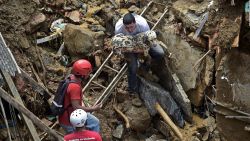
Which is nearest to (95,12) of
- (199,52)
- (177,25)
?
(177,25)

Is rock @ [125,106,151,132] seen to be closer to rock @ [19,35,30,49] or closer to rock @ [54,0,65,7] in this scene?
rock @ [19,35,30,49]

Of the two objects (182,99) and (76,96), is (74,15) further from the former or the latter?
(76,96)

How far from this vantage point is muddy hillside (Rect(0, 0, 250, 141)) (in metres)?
6.93

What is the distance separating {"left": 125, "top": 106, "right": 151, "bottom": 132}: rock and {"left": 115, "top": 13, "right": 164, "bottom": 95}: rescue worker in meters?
0.38

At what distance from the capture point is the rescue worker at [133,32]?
788 centimetres

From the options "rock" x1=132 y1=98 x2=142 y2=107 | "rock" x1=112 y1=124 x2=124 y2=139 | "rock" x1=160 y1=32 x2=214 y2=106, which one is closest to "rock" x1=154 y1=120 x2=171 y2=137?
"rock" x1=132 y1=98 x2=142 y2=107

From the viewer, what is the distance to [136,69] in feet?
A: 27.9

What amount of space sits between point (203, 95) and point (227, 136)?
2.11 meters

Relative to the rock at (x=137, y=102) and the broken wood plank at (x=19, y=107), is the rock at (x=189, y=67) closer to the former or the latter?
the rock at (x=137, y=102)

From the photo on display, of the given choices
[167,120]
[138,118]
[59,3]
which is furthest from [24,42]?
[167,120]

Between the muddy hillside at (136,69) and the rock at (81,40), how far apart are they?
21 millimetres

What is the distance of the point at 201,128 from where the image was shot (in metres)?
8.77

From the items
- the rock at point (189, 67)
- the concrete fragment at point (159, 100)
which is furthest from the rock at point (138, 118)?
the rock at point (189, 67)

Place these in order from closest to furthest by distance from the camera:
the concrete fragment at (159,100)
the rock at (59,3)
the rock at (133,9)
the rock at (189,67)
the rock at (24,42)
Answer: the rock at (24,42) < the concrete fragment at (159,100) < the rock at (189,67) < the rock at (133,9) < the rock at (59,3)
